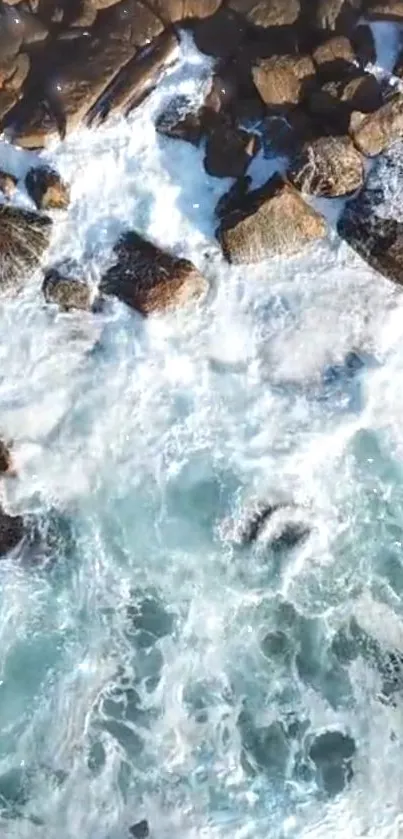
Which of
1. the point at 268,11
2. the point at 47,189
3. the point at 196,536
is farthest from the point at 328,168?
the point at 196,536

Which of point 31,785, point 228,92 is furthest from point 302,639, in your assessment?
point 228,92

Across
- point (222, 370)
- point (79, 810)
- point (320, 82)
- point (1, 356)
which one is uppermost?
point (320, 82)

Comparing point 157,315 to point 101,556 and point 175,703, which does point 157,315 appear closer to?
point 101,556

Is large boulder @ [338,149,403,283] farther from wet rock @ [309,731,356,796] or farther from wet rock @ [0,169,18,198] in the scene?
wet rock @ [309,731,356,796]

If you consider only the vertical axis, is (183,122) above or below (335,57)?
above

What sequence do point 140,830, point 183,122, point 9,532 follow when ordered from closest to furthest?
point 140,830 < point 9,532 < point 183,122

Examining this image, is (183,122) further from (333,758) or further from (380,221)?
(333,758)
